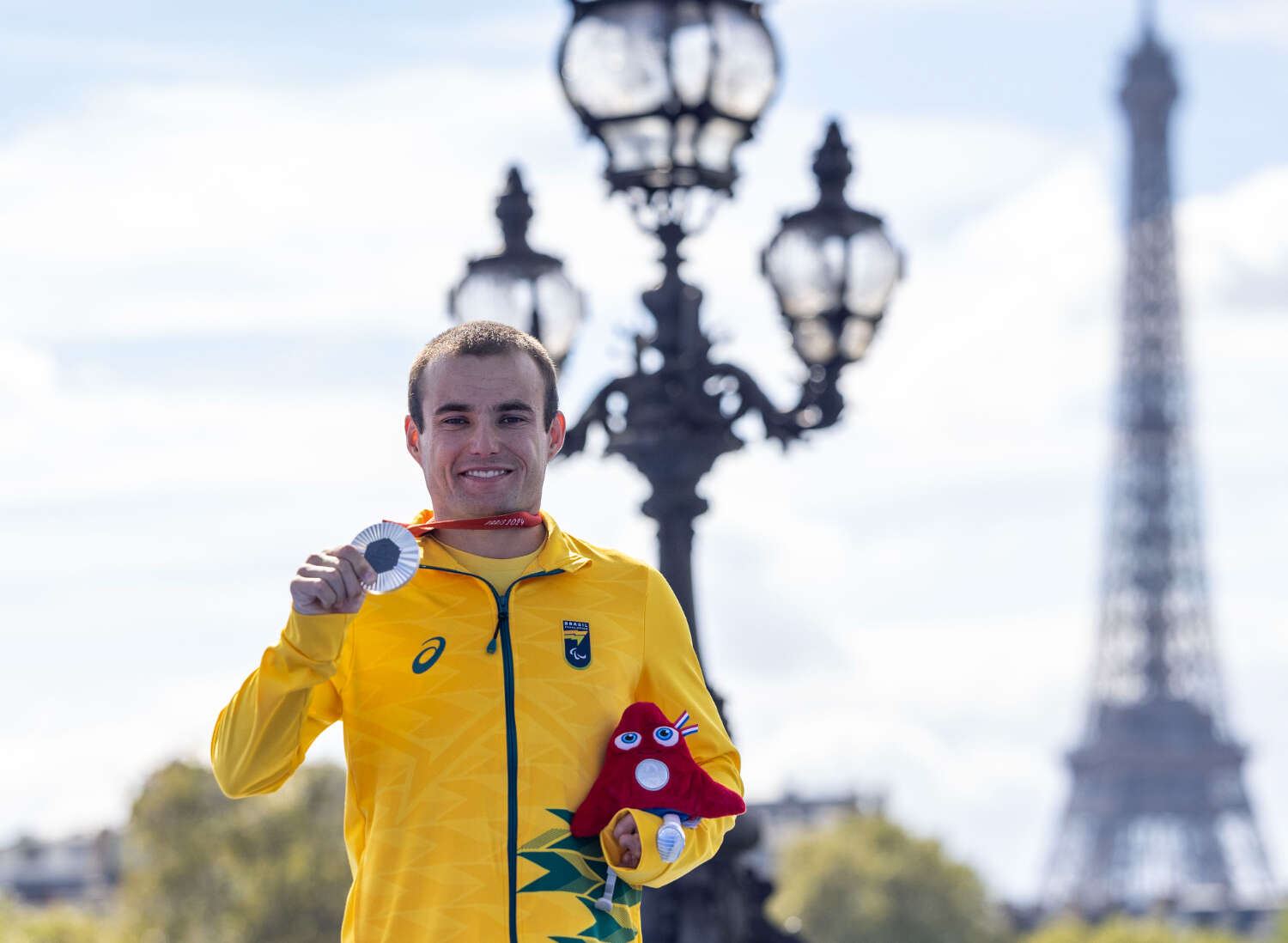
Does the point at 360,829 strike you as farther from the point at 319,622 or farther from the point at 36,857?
the point at 36,857

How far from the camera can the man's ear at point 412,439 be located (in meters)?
4.92

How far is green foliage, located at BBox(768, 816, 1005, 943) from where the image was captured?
64375 millimetres

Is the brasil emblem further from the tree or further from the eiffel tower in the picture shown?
the eiffel tower

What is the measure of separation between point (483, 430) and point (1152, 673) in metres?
77.0

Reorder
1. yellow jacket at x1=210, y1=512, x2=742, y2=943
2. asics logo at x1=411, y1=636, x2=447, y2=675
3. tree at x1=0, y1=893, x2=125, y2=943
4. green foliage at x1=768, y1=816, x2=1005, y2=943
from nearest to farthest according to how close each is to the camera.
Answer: yellow jacket at x1=210, y1=512, x2=742, y2=943
asics logo at x1=411, y1=636, x2=447, y2=675
tree at x1=0, y1=893, x2=125, y2=943
green foliage at x1=768, y1=816, x2=1005, y2=943

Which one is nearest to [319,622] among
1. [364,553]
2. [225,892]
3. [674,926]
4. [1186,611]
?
[364,553]

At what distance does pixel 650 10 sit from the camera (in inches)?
345

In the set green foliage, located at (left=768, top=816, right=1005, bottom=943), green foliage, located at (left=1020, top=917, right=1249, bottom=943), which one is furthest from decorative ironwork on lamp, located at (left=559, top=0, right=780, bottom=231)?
green foliage, located at (left=768, top=816, right=1005, bottom=943)

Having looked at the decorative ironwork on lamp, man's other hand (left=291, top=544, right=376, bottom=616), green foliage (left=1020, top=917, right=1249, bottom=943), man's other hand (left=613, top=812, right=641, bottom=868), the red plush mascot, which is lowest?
green foliage (left=1020, top=917, right=1249, bottom=943)

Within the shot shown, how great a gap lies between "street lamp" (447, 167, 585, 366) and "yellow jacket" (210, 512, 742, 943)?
475 centimetres

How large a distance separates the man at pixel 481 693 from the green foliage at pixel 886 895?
59.9 metres

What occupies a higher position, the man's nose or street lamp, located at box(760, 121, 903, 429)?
street lamp, located at box(760, 121, 903, 429)

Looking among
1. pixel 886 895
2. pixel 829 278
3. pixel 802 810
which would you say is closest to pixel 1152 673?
pixel 886 895

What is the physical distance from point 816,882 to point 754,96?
5889 cm
